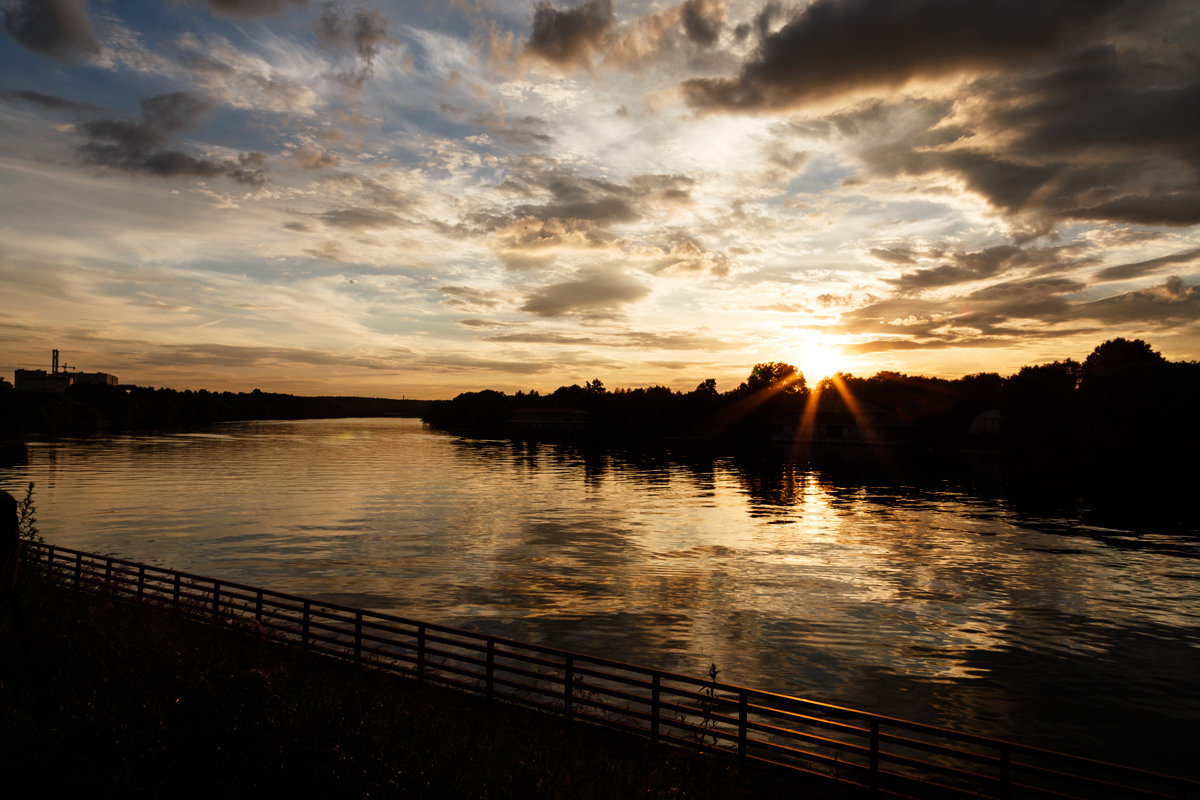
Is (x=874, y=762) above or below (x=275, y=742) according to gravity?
below

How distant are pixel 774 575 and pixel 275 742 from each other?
34.0 meters

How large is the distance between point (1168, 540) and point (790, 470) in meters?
59.9

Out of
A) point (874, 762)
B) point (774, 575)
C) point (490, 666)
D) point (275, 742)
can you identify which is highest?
point (275, 742)

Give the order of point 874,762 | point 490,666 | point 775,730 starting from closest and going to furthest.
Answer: point 874,762 → point 775,730 → point 490,666

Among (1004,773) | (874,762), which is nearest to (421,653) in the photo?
(874,762)

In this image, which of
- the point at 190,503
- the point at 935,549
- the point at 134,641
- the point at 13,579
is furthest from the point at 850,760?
the point at 190,503

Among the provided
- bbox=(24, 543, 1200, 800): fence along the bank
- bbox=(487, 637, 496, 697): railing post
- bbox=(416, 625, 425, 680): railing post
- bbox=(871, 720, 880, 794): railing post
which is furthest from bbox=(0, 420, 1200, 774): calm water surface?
bbox=(871, 720, 880, 794): railing post

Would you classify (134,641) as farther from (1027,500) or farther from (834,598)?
(1027,500)

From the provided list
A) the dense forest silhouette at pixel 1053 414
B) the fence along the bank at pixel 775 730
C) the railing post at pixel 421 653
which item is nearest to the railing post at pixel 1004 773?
the fence along the bank at pixel 775 730

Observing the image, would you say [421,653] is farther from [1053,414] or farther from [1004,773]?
[1053,414]

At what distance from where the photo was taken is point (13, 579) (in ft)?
54.0

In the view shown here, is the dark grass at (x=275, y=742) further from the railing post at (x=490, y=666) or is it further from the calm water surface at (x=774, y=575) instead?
the calm water surface at (x=774, y=575)

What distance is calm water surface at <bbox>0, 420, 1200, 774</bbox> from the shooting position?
25047 millimetres

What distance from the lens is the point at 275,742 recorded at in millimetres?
12148
